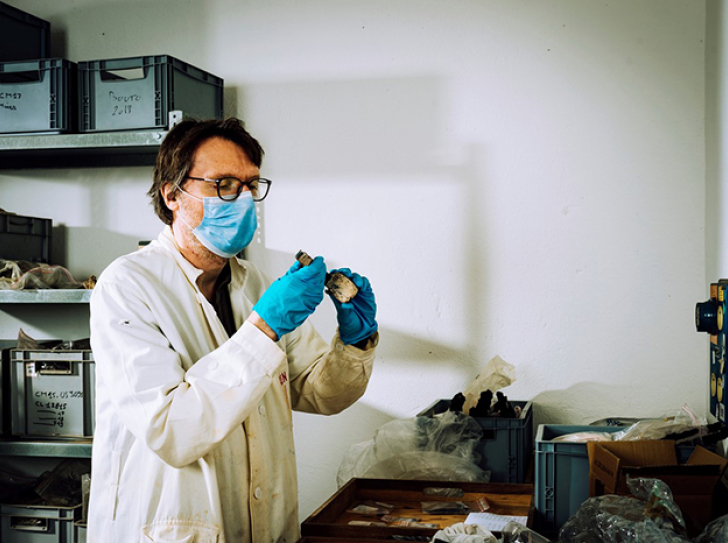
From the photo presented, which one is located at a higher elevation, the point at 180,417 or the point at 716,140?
the point at 716,140

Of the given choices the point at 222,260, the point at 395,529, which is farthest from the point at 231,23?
the point at 395,529

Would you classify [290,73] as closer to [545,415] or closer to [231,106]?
[231,106]

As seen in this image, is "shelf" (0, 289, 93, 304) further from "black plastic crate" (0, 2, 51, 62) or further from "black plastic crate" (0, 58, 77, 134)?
"black plastic crate" (0, 2, 51, 62)

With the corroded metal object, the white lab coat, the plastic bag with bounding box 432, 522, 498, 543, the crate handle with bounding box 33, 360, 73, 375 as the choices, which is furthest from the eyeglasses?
the crate handle with bounding box 33, 360, 73, 375

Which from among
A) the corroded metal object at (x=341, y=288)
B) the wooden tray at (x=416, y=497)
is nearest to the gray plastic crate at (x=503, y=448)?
the wooden tray at (x=416, y=497)

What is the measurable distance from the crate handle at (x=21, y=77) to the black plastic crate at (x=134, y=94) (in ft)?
0.72

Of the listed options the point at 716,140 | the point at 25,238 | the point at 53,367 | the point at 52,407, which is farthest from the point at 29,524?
the point at 716,140

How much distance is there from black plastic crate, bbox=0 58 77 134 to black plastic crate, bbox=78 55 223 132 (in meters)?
0.05

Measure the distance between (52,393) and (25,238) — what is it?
66cm

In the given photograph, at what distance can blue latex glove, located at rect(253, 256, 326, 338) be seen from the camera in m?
1.48

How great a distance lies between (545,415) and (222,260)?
4.52 ft

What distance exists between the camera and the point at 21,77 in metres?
2.75

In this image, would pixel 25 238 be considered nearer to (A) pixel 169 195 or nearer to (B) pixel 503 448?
(A) pixel 169 195

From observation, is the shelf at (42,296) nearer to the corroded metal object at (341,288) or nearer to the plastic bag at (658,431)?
the corroded metal object at (341,288)
